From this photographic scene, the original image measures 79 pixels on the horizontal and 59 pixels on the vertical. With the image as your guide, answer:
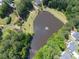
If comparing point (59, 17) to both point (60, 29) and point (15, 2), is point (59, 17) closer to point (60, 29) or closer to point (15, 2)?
point (60, 29)

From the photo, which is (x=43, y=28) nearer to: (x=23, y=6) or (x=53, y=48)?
(x=23, y=6)

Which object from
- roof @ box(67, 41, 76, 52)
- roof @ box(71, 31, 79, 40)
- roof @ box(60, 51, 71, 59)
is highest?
roof @ box(71, 31, 79, 40)

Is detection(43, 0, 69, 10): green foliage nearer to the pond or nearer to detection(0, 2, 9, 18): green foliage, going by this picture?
the pond

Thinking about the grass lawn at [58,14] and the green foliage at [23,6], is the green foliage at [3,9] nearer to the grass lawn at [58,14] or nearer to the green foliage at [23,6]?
the green foliage at [23,6]

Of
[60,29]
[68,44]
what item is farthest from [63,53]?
[60,29]

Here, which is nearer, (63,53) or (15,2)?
(63,53)

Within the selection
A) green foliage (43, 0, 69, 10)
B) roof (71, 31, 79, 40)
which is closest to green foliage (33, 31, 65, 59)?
roof (71, 31, 79, 40)

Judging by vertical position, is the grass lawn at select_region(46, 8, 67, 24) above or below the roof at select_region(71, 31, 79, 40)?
above
